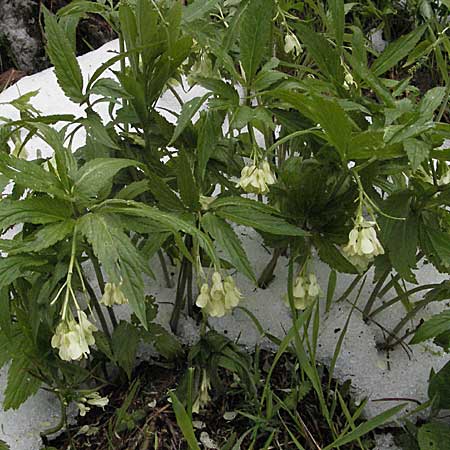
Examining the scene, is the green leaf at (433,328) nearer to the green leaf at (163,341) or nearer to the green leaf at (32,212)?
the green leaf at (163,341)

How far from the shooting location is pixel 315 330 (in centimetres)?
128

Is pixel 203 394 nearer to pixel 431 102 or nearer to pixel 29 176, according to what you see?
pixel 29 176

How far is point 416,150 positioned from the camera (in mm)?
Answer: 962

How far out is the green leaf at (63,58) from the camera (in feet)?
3.79

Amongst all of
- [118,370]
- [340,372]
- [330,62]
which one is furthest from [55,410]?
[330,62]

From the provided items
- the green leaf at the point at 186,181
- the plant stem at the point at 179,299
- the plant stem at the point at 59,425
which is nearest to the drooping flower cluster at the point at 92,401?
the plant stem at the point at 59,425

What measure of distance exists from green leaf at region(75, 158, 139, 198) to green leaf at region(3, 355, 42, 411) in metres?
0.46

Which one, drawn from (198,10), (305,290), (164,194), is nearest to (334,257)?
(305,290)

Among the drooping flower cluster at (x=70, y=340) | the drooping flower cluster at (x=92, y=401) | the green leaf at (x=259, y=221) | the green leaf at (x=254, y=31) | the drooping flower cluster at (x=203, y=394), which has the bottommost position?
the drooping flower cluster at (x=203, y=394)

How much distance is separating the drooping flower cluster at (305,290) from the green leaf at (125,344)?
34 centimetres

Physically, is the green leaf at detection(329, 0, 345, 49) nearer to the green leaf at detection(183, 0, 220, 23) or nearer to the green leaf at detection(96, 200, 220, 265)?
the green leaf at detection(183, 0, 220, 23)

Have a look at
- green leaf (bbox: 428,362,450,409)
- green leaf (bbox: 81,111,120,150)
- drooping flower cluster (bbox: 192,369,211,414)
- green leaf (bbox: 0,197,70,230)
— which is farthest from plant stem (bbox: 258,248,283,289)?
green leaf (bbox: 0,197,70,230)

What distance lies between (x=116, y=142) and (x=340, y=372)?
73 cm

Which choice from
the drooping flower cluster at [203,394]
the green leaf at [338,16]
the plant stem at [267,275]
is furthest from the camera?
the plant stem at [267,275]
